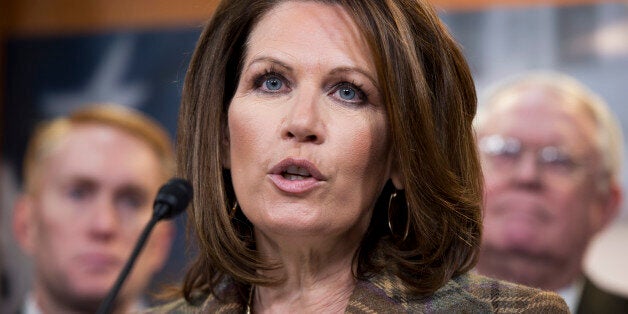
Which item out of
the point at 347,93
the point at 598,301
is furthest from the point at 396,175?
the point at 598,301

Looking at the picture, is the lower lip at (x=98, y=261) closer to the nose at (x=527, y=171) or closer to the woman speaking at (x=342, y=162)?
the nose at (x=527, y=171)

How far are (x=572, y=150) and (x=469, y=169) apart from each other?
173 centimetres

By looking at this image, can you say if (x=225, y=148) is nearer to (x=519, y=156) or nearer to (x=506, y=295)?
(x=506, y=295)

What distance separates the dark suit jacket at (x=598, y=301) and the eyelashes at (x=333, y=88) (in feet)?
6.50

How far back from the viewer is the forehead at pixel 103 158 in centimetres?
449

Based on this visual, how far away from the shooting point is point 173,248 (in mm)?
4430

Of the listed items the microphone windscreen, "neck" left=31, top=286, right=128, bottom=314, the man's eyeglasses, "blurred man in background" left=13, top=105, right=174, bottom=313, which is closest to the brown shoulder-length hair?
the microphone windscreen

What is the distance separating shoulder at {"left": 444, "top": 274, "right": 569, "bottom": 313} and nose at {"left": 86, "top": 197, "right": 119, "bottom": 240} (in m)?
2.71

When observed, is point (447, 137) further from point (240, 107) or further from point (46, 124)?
point (46, 124)

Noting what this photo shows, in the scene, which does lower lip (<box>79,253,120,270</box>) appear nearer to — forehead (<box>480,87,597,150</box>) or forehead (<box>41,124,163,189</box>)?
forehead (<box>41,124,163,189</box>)

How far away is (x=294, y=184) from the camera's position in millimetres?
1970

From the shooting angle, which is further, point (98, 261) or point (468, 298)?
point (98, 261)

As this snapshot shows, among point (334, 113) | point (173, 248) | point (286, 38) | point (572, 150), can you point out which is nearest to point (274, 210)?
point (334, 113)

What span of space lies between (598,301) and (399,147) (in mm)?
1955
